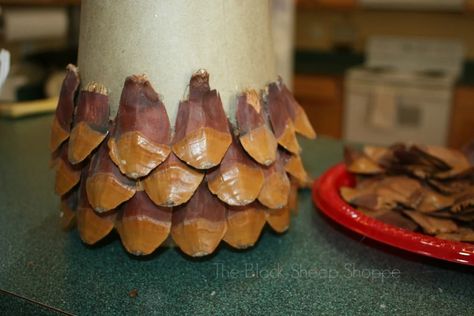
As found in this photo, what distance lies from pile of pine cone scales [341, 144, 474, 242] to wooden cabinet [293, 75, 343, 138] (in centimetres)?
191

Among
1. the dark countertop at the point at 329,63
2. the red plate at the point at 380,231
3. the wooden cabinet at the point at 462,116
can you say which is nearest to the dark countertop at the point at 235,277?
the red plate at the point at 380,231

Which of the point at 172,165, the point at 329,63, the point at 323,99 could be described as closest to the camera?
the point at 172,165

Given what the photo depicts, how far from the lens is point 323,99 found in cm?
245

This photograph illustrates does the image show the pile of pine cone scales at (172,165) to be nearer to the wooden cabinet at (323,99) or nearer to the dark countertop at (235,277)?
the dark countertop at (235,277)

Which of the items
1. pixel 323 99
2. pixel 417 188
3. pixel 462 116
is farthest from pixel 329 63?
pixel 417 188

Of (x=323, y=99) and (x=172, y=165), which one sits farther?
(x=323, y=99)

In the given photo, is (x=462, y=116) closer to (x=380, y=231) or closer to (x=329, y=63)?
(x=329, y=63)

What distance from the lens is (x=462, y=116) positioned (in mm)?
2174

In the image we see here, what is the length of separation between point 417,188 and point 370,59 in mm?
2256

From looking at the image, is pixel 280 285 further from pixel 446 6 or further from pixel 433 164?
pixel 446 6

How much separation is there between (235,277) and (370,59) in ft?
7.82

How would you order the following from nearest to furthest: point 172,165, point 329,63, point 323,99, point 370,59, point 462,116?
point 172,165 → point 462,116 → point 323,99 → point 370,59 → point 329,63

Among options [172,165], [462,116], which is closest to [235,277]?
[172,165]

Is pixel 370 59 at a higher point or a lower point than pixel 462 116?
higher
